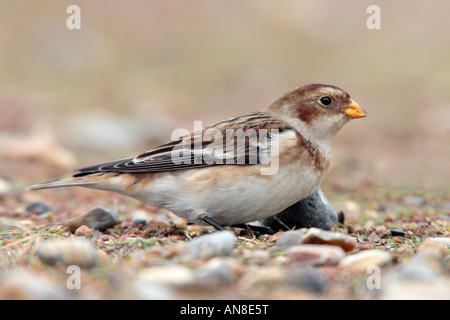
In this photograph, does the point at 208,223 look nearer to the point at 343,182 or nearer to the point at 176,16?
the point at 343,182

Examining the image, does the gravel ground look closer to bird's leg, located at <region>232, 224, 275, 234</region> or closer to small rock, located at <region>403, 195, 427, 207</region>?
bird's leg, located at <region>232, 224, 275, 234</region>

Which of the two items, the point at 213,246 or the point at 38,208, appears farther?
the point at 38,208

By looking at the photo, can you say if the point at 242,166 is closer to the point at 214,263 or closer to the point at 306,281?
the point at 214,263

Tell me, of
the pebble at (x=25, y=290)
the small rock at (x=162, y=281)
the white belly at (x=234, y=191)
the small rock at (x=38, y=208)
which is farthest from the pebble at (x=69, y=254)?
the small rock at (x=38, y=208)

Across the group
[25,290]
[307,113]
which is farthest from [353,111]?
[25,290]

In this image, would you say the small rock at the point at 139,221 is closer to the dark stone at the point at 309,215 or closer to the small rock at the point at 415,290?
the dark stone at the point at 309,215
